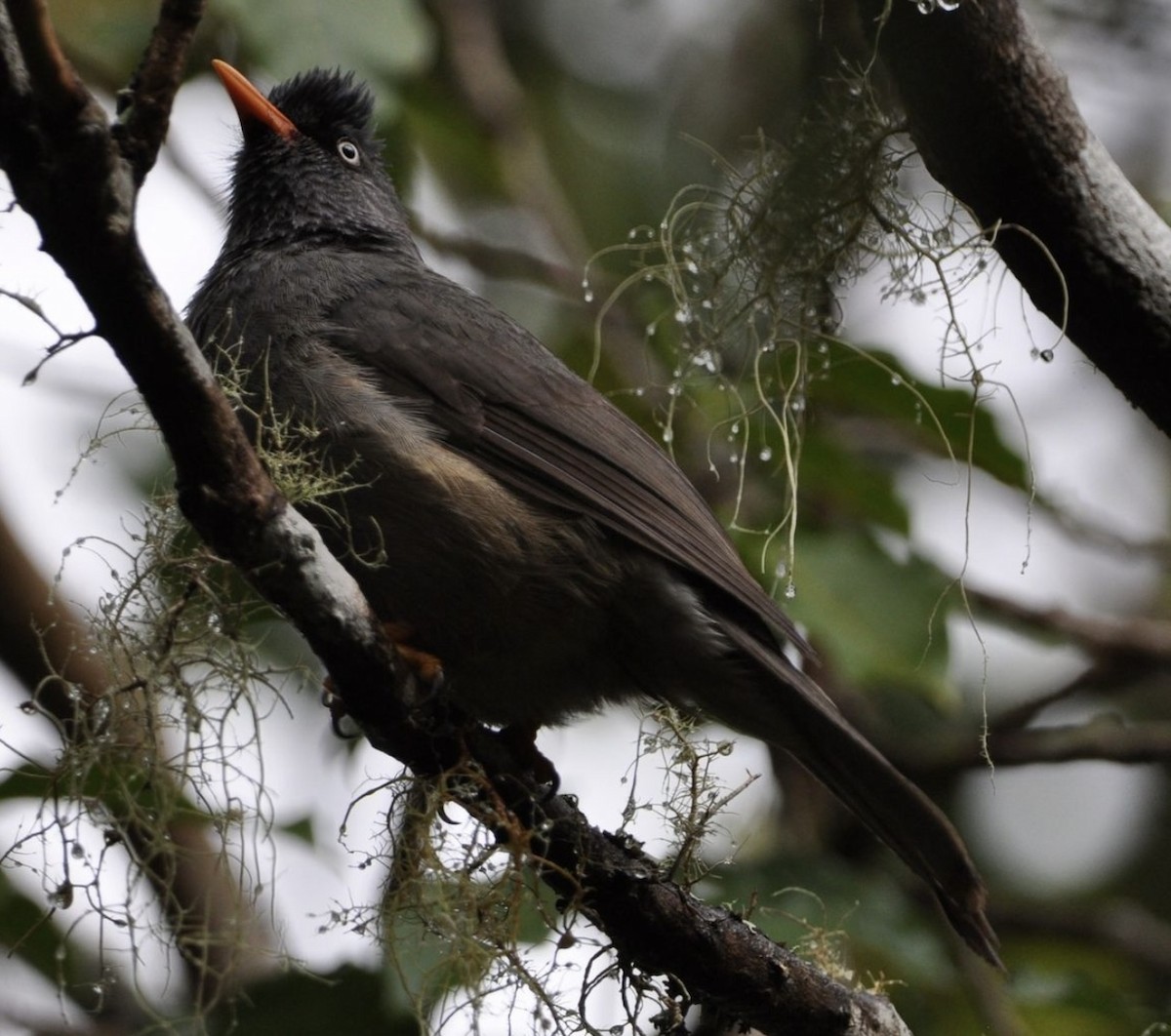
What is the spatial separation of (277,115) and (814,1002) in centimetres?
332

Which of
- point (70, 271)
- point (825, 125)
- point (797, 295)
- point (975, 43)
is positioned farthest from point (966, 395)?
point (70, 271)

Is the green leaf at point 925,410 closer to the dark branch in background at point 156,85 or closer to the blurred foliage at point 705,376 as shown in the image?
the blurred foliage at point 705,376

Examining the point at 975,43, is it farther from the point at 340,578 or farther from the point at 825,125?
the point at 340,578

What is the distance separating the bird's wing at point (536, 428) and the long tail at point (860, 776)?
16 cm

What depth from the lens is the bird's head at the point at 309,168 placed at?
4645 millimetres

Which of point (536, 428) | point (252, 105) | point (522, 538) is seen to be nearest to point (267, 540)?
point (522, 538)

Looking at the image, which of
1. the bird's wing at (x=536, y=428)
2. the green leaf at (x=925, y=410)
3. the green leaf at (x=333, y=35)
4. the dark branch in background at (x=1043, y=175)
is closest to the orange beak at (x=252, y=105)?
the green leaf at (x=333, y=35)

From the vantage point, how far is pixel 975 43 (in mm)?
2641

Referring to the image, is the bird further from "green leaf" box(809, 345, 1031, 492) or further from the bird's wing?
"green leaf" box(809, 345, 1031, 492)

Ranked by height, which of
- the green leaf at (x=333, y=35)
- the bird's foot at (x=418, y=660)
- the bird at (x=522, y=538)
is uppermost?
the green leaf at (x=333, y=35)

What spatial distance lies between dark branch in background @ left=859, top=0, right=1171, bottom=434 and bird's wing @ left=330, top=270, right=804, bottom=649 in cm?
126

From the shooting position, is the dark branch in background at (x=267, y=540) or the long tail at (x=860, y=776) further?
the long tail at (x=860, y=776)

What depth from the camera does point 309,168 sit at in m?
4.81

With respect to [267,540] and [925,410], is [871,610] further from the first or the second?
[267,540]
